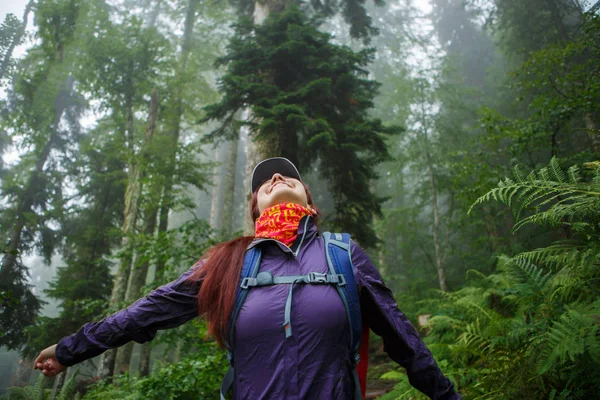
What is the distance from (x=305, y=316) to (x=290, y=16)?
23.3 ft

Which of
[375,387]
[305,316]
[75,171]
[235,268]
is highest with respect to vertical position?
[75,171]

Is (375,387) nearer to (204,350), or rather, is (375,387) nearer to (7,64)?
(204,350)

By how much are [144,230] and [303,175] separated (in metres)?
5.54

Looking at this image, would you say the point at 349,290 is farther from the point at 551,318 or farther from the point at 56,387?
the point at 56,387

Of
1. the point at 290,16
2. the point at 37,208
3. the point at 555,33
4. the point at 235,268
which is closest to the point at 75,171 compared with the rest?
the point at 37,208

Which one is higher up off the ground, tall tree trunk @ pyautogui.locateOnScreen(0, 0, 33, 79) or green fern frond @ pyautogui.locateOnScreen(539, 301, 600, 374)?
tall tree trunk @ pyautogui.locateOnScreen(0, 0, 33, 79)

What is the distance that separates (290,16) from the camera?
711cm

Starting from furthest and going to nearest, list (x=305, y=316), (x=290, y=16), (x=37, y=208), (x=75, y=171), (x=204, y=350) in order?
(x=75, y=171)
(x=37, y=208)
(x=290, y=16)
(x=204, y=350)
(x=305, y=316)

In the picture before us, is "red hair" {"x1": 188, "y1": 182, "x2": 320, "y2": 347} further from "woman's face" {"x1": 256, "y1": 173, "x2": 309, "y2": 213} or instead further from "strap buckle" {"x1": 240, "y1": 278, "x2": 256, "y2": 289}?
"woman's face" {"x1": 256, "y1": 173, "x2": 309, "y2": 213}

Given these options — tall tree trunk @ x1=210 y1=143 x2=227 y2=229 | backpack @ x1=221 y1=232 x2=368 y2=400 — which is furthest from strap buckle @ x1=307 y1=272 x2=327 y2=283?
tall tree trunk @ x1=210 y1=143 x2=227 y2=229

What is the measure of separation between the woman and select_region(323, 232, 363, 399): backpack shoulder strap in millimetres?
33

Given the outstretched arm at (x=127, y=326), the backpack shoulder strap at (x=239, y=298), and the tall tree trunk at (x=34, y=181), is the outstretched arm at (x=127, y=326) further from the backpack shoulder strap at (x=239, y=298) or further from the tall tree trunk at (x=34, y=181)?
the tall tree trunk at (x=34, y=181)

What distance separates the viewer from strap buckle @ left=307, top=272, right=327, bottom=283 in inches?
68.5

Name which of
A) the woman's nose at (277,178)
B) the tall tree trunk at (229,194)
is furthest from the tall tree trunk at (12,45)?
the tall tree trunk at (229,194)
